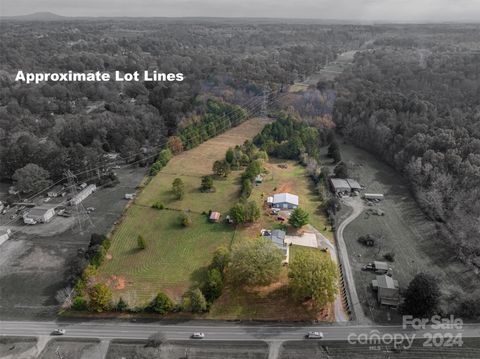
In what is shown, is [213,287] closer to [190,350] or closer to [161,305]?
[161,305]

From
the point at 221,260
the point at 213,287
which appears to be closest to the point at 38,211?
the point at 221,260

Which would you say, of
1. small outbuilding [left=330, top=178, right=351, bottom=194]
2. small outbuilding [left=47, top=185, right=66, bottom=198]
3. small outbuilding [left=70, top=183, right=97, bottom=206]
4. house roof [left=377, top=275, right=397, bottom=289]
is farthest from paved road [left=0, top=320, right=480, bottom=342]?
small outbuilding [left=330, top=178, right=351, bottom=194]

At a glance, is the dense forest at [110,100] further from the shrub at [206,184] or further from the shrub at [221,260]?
the shrub at [221,260]

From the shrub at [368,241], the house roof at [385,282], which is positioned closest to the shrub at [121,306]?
the house roof at [385,282]

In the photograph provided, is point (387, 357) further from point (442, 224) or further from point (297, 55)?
point (297, 55)

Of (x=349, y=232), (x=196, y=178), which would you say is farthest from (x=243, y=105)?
(x=349, y=232)

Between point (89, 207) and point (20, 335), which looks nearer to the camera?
point (20, 335)
